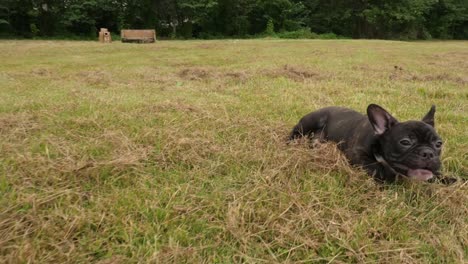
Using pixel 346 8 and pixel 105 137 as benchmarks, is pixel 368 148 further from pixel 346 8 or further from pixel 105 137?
pixel 346 8

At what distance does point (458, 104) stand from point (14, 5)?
30.7 meters

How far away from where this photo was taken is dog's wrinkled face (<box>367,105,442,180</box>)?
117 inches

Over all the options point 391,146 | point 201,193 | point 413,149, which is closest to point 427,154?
point 413,149

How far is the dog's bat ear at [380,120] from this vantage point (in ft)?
10.7

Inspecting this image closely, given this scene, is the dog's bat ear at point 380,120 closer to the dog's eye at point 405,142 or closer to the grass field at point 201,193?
the dog's eye at point 405,142

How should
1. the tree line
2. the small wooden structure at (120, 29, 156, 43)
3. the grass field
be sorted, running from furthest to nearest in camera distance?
the tree line → the small wooden structure at (120, 29, 156, 43) → the grass field

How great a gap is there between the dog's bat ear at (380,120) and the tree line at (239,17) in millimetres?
29590

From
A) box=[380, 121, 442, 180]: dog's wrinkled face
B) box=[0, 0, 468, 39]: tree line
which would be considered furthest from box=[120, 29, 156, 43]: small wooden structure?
box=[380, 121, 442, 180]: dog's wrinkled face

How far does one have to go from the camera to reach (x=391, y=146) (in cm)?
316

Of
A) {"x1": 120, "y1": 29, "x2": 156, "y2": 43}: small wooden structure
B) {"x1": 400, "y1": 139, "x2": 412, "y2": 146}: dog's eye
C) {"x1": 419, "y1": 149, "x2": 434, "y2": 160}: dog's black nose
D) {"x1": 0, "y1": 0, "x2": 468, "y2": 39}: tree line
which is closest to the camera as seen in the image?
{"x1": 419, "y1": 149, "x2": 434, "y2": 160}: dog's black nose

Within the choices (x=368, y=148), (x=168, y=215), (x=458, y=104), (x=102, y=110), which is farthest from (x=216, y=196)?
(x=458, y=104)

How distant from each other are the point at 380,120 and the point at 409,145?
13.5 inches

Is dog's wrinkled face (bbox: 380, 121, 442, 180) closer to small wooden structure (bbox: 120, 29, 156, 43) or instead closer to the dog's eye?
the dog's eye

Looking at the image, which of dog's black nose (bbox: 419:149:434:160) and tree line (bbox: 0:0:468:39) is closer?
dog's black nose (bbox: 419:149:434:160)
